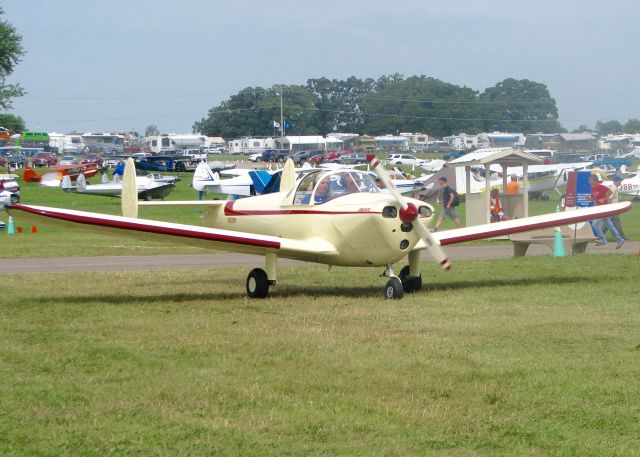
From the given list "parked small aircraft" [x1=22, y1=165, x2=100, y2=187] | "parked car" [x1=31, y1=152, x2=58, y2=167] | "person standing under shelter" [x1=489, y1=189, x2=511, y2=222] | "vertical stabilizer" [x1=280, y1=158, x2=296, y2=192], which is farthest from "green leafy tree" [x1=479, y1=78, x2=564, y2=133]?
"vertical stabilizer" [x1=280, y1=158, x2=296, y2=192]

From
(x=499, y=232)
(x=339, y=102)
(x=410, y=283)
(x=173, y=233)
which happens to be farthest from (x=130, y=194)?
(x=339, y=102)

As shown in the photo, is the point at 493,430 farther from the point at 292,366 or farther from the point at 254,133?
the point at 254,133

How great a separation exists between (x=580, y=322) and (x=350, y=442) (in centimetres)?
610

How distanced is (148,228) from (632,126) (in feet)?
569

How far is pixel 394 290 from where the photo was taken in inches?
612

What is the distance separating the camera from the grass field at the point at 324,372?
23.9 feet

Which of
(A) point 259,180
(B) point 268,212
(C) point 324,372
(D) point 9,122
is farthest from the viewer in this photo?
(D) point 9,122

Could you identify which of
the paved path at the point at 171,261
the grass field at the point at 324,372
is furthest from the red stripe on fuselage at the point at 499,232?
the paved path at the point at 171,261

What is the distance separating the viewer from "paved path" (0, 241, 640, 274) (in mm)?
21859

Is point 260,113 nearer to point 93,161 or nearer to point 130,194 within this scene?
point 93,161

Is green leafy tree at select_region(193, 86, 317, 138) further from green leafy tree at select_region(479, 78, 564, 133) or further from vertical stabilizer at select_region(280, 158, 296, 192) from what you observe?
vertical stabilizer at select_region(280, 158, 296, 192)

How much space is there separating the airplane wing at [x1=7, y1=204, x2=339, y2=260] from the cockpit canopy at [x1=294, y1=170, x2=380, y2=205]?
2.44ft

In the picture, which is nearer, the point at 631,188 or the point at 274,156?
the point at 631,188

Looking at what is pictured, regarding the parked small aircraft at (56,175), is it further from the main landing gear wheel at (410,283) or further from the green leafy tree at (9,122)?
the main landing gear wheel at (410,283)
